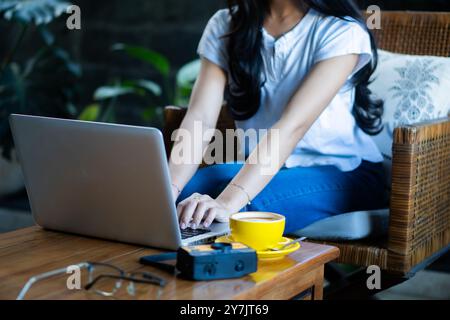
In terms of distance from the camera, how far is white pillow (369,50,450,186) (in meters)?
1.88

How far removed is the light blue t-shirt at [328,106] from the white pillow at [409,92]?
0.22 feet

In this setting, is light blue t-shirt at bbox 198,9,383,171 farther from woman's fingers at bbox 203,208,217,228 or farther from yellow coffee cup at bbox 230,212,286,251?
yellow coffee cup at bbox 230,212,286,251

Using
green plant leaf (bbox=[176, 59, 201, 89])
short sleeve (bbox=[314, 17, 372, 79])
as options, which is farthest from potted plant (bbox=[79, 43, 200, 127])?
short sleeve (bbox=[314, 17, 372, 79])

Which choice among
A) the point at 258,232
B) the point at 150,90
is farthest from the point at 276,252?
the point at 150,90

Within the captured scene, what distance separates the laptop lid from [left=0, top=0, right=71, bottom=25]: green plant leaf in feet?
5.56

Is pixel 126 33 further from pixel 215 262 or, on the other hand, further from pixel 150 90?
pixel 215 262

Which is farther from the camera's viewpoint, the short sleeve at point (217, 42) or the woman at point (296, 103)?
the short sleeve at point (217, 42)

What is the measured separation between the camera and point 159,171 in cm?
113

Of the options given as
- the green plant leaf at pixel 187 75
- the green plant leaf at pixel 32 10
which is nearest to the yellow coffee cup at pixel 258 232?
the green plant leaf at pixel 187 75

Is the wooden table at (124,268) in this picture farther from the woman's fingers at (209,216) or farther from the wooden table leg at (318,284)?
the woman's fingers at (209,216)

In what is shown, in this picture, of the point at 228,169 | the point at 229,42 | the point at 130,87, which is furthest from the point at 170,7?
the point at 228,169

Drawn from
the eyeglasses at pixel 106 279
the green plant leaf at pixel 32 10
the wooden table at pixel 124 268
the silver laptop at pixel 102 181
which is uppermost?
the green plant leaf at pixel 32 10

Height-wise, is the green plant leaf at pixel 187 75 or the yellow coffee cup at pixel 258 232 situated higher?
the green plant leaf at pixel 187 75

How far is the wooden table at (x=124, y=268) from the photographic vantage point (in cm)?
101
